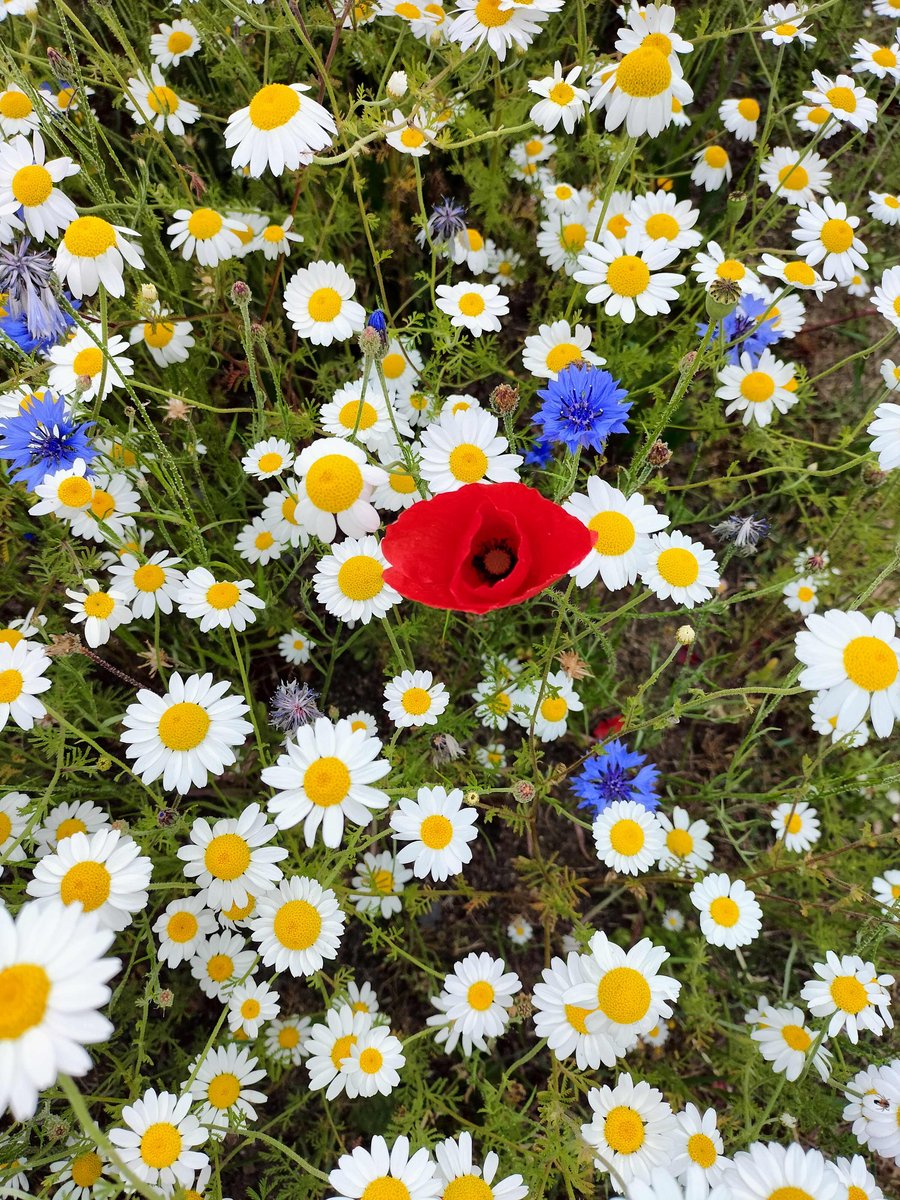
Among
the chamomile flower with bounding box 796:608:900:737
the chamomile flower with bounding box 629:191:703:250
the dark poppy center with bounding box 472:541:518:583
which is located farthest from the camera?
the chamomile flower with bounding box 629:191:703:250

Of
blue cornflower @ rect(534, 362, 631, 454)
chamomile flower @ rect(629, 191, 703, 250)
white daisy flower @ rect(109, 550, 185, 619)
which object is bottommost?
white daisy flower @ rect(109, 550, 185, 619)

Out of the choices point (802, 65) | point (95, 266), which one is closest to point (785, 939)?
point (95, 266)

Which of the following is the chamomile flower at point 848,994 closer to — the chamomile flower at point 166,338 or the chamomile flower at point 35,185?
the chamomile flower at point 166,338

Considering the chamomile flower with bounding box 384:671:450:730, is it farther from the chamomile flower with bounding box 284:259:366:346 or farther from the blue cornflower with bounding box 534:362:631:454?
the chamomile flower with bounding box 284:259:366:346

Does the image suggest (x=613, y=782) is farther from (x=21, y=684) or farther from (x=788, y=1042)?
(x=21, y=684)

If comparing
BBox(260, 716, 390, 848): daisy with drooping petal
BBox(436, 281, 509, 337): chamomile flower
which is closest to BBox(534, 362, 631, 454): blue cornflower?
BBox(436, 281, 509, 337): chamomile flower

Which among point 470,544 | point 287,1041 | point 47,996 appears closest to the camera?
point 47,996

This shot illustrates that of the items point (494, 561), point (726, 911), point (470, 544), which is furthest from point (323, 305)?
point (726, 911)

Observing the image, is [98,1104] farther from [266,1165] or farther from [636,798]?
[636,798]
